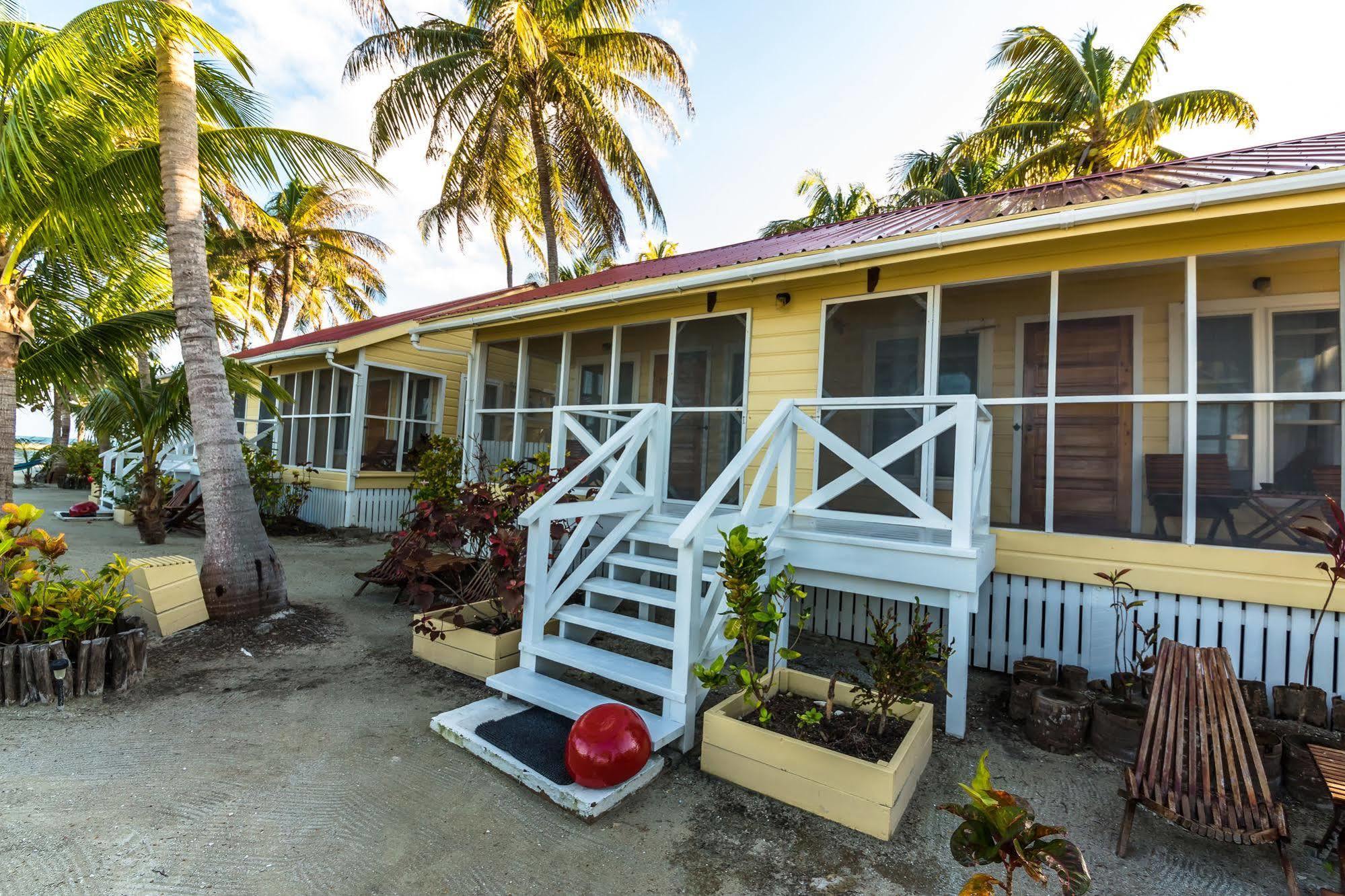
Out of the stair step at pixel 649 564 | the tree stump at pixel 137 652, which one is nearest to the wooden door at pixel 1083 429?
the stair step at pixel 649 564

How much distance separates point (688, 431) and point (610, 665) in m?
3.06

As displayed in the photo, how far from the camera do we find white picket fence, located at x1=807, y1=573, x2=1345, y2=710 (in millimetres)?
3566

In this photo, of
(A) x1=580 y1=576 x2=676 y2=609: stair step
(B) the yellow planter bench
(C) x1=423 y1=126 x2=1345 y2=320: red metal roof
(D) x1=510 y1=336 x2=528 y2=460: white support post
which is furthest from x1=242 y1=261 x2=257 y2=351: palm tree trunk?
(A) x1=580 y1=576 x2=676 y2=609: stair step

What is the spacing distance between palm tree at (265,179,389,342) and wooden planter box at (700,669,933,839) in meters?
21.1

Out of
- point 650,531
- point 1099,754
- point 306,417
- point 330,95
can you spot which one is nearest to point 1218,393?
point 1099,754

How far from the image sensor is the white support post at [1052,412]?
14.2 feet

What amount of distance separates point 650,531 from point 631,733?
78.8 inches

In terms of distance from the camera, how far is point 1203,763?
7.97 feet

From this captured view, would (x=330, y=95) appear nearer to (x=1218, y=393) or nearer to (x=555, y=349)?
(x=555, y=349)

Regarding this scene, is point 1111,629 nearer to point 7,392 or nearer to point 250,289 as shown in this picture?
point 7,392

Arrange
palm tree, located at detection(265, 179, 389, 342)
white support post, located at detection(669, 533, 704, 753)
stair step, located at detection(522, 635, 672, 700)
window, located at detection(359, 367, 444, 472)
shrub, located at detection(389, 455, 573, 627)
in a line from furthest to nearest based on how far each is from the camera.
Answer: palm tree, located at detection(265, 179, 389, 342), window, located at detection(359, 367, 444, 472), shrub, located at detection(389, 455, 573, 627), stair step, located at detection(522, 635, 672, 700), white support post, located at detection(669, 533, 704, 753)

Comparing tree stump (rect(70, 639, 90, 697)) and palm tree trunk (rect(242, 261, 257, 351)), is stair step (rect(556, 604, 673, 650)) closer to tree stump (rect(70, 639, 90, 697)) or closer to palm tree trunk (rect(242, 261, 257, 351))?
tree stump (rect(70, 639, 90, 697))

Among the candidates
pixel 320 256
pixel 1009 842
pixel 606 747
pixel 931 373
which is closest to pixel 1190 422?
pixel 931 373

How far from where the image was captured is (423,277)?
27.5 meters
